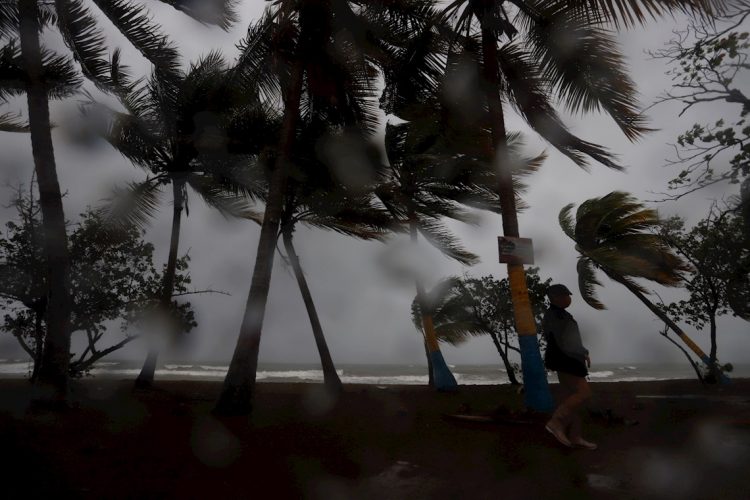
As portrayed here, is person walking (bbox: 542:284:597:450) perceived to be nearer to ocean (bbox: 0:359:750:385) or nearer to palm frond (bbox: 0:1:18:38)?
palm frond (bbox: 0:1:18:38)

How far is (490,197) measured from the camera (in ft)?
42.0

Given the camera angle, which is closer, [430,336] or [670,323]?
[430,336]

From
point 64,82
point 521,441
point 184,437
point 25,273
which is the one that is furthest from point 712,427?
point 25,273

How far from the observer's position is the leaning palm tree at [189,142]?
10.2 m

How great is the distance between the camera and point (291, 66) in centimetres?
848

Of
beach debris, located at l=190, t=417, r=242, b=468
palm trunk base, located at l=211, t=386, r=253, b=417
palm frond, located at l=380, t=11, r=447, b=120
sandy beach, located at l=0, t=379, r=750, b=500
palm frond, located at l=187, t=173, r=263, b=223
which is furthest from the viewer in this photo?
palm frond, located at l=187, t=173, r=263, b=223

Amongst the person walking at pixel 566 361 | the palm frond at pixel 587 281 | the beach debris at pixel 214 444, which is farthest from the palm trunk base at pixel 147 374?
the palm frond at pixel 587 281

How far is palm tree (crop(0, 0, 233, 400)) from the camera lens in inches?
265

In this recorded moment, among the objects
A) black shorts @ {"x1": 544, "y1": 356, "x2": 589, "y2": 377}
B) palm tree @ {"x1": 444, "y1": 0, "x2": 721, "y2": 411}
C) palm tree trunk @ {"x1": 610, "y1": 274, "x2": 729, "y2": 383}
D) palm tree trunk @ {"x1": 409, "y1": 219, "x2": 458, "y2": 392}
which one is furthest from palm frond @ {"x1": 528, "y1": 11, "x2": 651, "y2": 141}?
palm tree trunk @ {"x1": 610, "y1": 274, "x2": 729, "y2": 383}

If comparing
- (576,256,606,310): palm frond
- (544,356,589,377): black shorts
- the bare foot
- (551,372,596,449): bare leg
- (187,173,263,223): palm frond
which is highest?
(187,173,263,223): palm frond

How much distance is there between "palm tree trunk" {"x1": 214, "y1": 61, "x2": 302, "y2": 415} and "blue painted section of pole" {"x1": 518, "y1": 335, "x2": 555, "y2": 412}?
3551 millimetres

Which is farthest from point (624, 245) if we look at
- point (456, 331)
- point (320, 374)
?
point (320, 374)

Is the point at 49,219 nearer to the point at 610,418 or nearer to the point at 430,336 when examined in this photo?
the point at 610,418

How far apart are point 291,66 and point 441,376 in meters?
7.41
